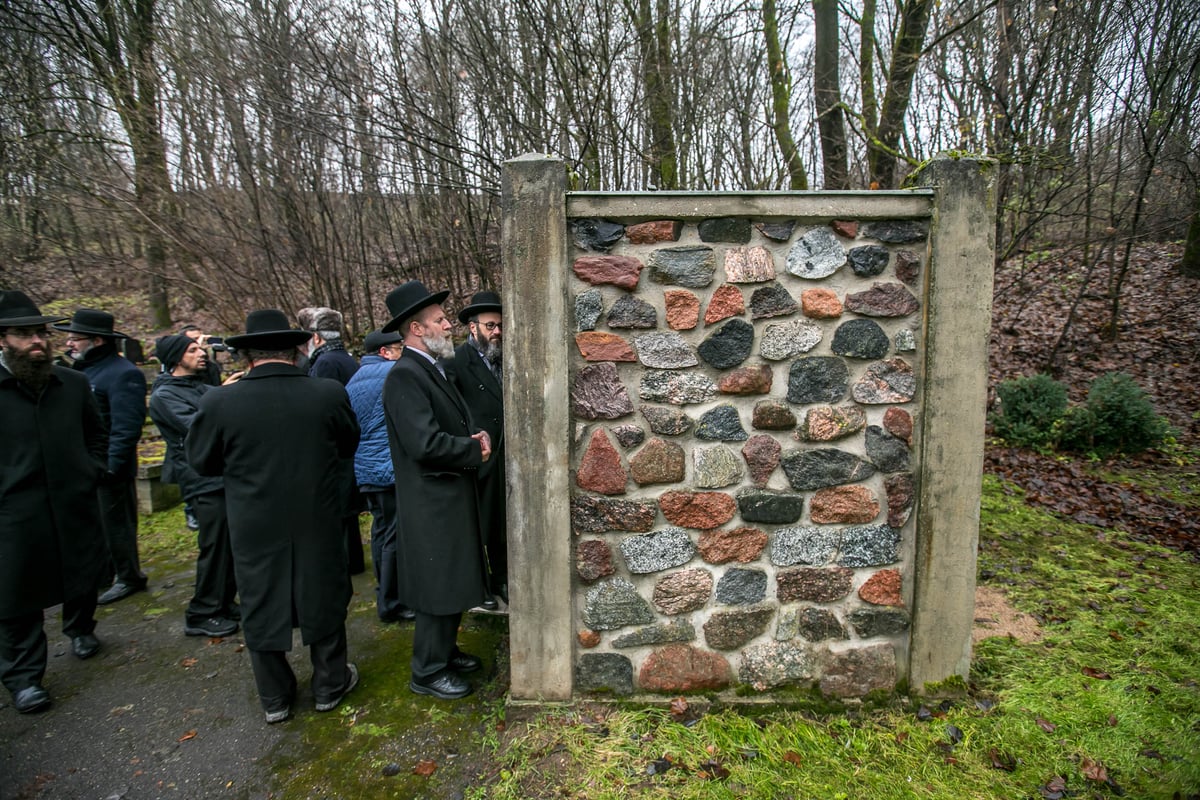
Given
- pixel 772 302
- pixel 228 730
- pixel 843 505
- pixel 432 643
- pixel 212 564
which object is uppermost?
pixel 772 302

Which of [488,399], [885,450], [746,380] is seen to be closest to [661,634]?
[746,380]

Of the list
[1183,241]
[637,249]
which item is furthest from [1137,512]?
[1183,241]

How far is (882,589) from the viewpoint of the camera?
320cm

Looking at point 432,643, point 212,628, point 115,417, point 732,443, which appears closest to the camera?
point 732,443

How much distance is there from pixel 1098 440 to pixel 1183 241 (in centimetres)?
850

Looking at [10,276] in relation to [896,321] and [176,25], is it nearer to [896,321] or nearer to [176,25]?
[176,25]

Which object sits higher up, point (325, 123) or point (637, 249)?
point (325, 123)

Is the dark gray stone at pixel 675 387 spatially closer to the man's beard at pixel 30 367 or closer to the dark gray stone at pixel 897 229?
the dark gray stone at pixel 897 229

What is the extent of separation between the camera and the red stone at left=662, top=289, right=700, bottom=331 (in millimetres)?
3010

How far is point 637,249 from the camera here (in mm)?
3010

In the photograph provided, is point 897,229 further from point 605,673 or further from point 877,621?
point 605,673

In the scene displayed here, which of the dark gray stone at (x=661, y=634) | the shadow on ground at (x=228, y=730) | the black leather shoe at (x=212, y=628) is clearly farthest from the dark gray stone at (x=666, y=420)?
the black leather shoe at (x=212, y=628)

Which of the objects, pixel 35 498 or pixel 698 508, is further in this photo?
pixel 35 498

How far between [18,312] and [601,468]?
11.6 feet
